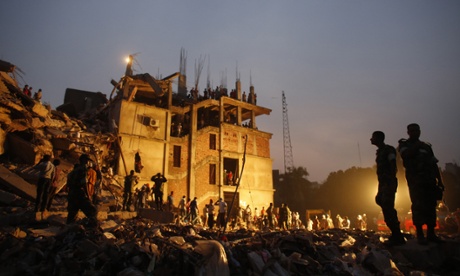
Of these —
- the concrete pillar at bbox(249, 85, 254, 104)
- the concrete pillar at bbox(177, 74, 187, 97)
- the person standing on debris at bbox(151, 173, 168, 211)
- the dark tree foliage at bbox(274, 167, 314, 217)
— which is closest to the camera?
the person standing on debris at bbox(151, 173, 168, 211)

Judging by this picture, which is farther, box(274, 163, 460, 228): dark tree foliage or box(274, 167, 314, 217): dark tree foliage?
box(274, 167, 314, 217): dark tree foliage

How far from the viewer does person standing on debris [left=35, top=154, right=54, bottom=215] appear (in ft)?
24.1

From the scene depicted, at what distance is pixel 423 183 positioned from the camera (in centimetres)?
483

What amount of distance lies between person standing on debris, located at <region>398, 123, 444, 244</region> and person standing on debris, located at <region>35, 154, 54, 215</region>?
27.3ft

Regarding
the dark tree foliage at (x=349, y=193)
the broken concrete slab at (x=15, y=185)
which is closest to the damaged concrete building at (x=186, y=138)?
the broken concrete slab at (x=15, y=185)

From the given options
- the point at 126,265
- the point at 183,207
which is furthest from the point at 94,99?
the point at 126,265

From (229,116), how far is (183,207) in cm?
1569

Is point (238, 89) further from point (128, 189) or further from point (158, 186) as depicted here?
point (128, 189)

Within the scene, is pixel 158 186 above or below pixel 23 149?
below

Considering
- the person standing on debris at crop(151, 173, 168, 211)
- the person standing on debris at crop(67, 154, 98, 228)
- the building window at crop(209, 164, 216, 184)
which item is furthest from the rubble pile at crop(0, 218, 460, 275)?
the building window at crop(209, 164, 216, 184)

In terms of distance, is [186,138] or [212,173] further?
[212,173]

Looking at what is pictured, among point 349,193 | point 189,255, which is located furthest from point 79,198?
point 349,193

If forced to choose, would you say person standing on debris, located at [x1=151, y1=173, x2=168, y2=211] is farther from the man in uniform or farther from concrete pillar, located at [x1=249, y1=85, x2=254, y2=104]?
concrete pillar, located at [x1=249, y1=85, x2=254, y2=104]

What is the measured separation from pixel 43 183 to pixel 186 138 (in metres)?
17.1
